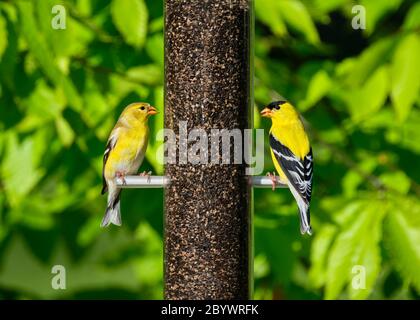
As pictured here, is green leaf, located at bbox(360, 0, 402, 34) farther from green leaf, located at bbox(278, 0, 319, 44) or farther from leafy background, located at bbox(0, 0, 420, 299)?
green leaf, located at bbox(278, 0, 319, 44)

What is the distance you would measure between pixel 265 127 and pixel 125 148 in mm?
1443

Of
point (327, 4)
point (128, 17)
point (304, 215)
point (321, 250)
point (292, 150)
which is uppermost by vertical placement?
point (327, 4)

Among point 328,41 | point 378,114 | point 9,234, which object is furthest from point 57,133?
point 328,41

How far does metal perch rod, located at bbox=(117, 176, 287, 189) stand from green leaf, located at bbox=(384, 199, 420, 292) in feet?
3.20

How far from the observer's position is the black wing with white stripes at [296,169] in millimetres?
3215

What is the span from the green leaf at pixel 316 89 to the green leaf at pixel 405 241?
97cm

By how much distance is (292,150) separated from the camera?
10.6 feet

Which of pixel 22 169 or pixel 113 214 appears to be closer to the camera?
pixel 113 214

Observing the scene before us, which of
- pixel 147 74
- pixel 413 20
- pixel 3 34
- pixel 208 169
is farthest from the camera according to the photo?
pixel 413 20

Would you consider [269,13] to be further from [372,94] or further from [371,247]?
[371,247]

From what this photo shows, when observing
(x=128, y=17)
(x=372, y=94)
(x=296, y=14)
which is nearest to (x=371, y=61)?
(x=372, y=94)
